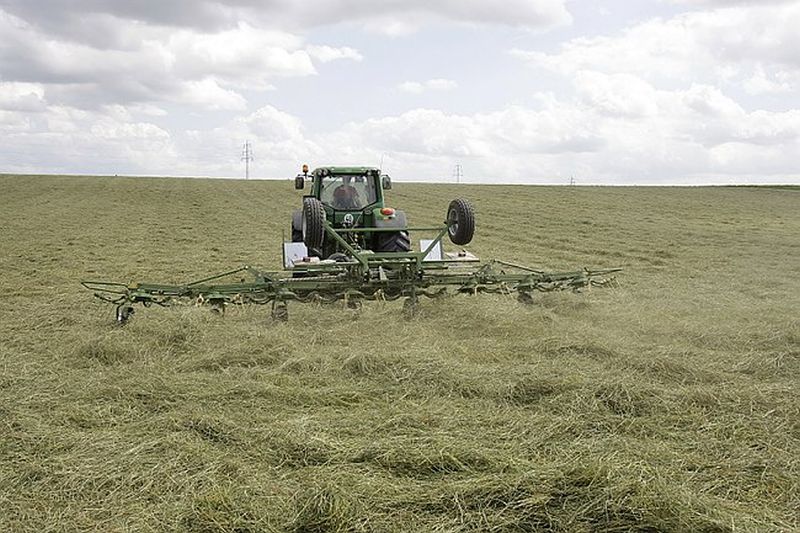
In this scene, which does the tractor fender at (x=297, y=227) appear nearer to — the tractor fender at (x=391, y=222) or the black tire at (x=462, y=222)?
the tractor fender at (x=391, y=222)

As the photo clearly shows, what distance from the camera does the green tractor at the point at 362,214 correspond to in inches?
392

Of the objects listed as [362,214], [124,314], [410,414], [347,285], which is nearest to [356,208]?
[362,214]

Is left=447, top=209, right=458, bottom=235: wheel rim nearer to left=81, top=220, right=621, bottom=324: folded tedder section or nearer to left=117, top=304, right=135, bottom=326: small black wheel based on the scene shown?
left=81, top=220, right=621, bottom=324: folded tedder section

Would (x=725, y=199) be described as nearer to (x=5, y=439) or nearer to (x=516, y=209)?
(x=516, y=209)

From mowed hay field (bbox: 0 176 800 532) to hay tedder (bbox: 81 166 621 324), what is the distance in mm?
273

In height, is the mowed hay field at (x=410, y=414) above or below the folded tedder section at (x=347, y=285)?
below

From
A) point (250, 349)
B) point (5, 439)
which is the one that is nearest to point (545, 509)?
point (5, 439)

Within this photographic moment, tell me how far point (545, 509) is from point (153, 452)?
226 centimetres

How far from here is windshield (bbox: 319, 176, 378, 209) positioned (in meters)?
11.0

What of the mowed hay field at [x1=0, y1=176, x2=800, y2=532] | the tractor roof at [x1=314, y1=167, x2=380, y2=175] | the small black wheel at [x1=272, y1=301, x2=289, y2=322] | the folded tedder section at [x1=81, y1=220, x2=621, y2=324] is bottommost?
the mowed hay field at [x1=0, y1=176, x2=800, y2=532]

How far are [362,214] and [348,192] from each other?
0.38 metres

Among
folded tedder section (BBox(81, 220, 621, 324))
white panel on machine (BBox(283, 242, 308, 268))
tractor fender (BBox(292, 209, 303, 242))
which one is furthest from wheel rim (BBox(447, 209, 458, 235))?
tractor fender (BBox(292, 209, 303, 242))

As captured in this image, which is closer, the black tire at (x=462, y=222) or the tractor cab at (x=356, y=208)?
the black tire at (x=462, y=222)

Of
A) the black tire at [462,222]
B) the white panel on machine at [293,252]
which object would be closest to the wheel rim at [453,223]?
the black tire at [462,222]
